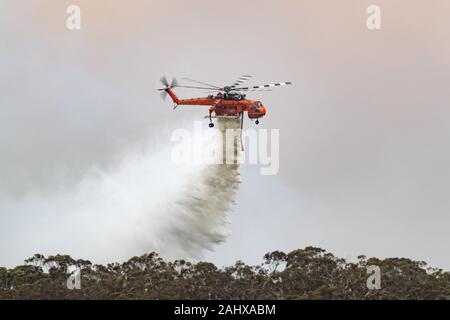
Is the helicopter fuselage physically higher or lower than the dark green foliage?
A: higher

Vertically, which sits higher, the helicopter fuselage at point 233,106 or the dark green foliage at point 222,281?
the helicopter fuselage at point 233,106

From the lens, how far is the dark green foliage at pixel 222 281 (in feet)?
609

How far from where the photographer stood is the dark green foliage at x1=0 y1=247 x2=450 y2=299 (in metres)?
186

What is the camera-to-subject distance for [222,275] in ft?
625

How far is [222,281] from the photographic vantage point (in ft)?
623
